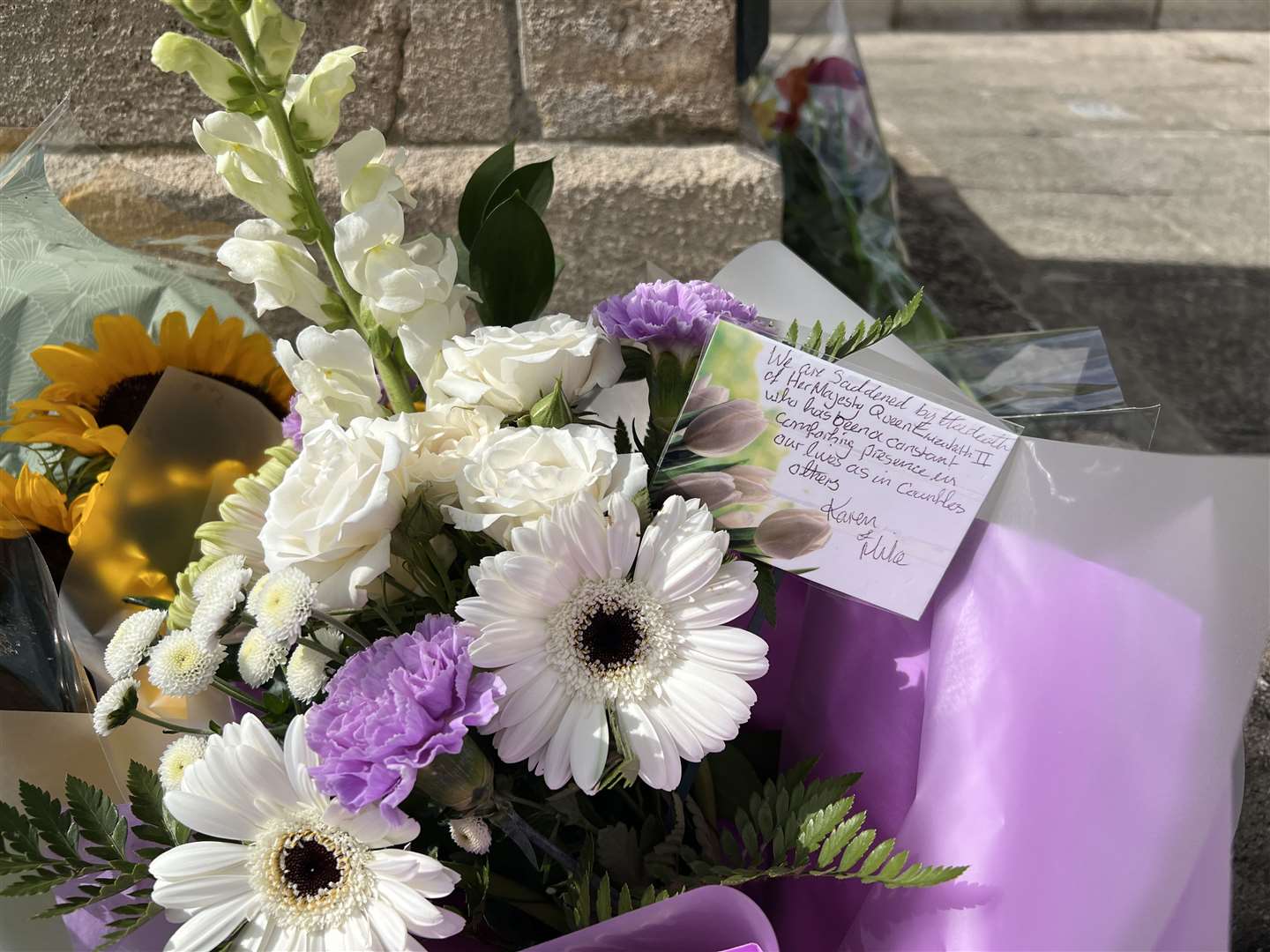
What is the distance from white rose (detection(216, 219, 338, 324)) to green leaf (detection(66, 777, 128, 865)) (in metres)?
0.30

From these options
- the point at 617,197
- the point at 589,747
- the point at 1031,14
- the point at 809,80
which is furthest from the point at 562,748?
the point at 1031,14

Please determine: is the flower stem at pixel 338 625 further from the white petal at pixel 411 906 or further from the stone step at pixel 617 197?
the stone step at pixel 617 197

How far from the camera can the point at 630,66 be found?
151 centimetres

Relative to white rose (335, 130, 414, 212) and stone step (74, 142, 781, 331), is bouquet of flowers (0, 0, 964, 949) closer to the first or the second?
white rose (335, 130, 414, 212)

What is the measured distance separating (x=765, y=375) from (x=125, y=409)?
0.57 metres

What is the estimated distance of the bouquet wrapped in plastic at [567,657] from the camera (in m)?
0.54

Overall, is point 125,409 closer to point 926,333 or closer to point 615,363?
point 615,363

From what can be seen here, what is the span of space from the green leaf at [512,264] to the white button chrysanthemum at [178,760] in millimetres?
320

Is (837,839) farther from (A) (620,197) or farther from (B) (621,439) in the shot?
(A) (620,197)

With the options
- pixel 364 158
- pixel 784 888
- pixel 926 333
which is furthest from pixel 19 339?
pixel 926 333

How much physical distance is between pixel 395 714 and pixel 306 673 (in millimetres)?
94

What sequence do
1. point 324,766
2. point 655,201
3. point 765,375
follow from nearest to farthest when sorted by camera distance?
1. point 324,766
2. point 765,375
3. point 655,201

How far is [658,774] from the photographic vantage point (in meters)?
0.54

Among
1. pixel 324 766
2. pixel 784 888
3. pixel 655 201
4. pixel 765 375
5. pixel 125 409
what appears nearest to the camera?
pixel 324 766
